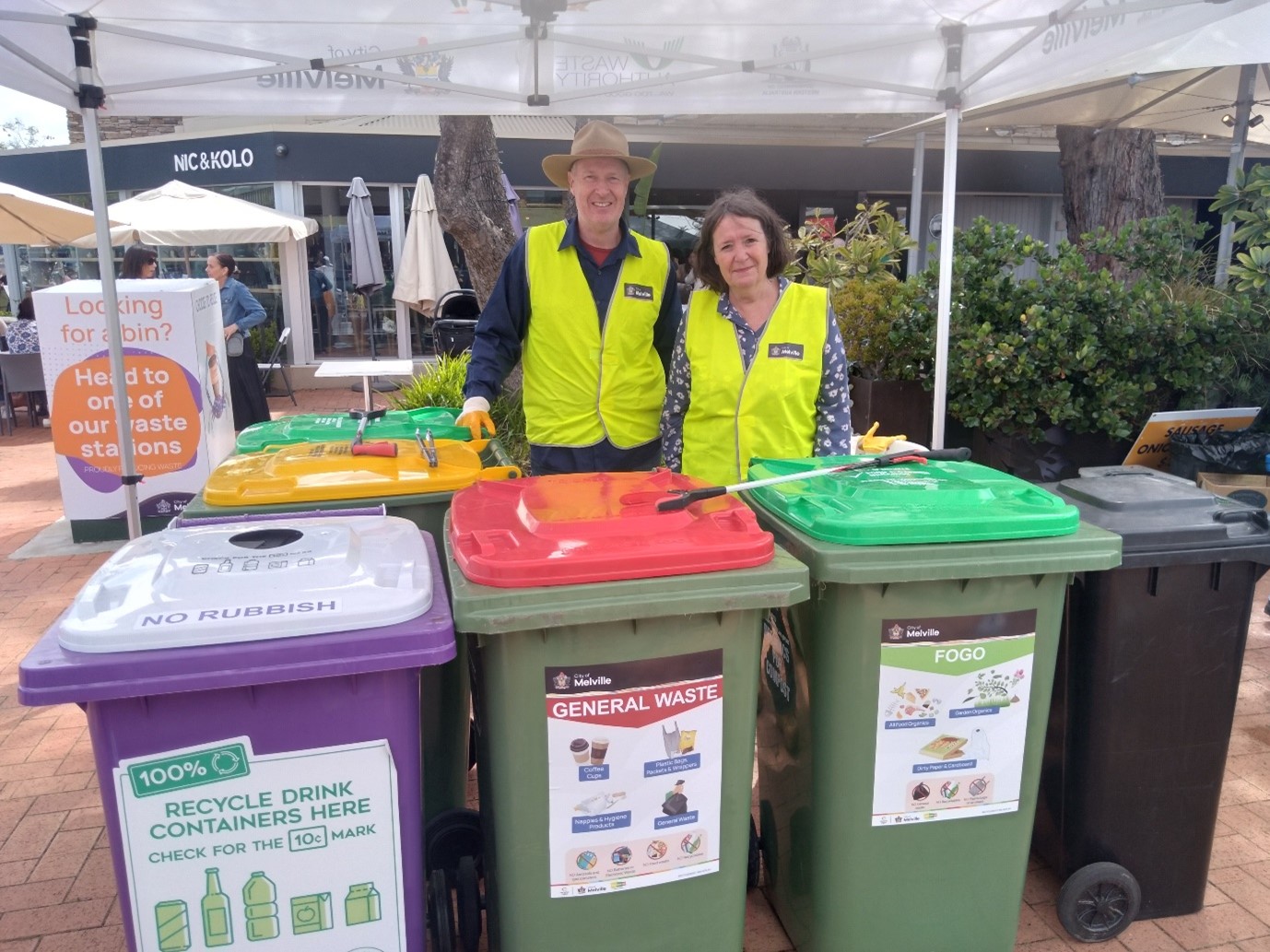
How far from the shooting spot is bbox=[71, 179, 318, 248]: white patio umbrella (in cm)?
976

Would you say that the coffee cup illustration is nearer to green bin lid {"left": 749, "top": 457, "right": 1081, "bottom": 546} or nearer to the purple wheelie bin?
the purple wheelie bin

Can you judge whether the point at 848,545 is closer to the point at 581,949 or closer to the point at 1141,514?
the point at 1141,514

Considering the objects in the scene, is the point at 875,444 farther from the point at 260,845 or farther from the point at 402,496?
the point at 260,845

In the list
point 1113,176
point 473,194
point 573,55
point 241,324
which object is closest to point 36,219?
point 241,324

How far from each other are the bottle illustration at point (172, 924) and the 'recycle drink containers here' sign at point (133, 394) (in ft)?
14.9

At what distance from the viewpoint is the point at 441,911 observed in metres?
2.22

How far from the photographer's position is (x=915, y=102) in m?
4.07

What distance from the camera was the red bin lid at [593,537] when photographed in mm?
1830

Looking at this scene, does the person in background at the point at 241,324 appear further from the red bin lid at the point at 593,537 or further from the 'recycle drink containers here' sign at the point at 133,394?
the red bin lid at the point at 593,537

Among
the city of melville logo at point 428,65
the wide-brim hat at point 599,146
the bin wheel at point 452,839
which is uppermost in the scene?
the city of melville logo at point 428,65

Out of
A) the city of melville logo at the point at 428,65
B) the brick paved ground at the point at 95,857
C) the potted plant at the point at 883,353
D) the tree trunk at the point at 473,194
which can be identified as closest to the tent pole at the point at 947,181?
the potted plant at the point at 883,353

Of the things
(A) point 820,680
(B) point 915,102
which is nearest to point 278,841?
(A) point 820,680

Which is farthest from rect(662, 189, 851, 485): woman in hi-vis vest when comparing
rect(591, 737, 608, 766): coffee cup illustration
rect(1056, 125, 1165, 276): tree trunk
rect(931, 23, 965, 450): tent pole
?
rect(1056, 125, 1165, 276): tree trunk

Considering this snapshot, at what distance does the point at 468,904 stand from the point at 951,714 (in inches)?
49.6
